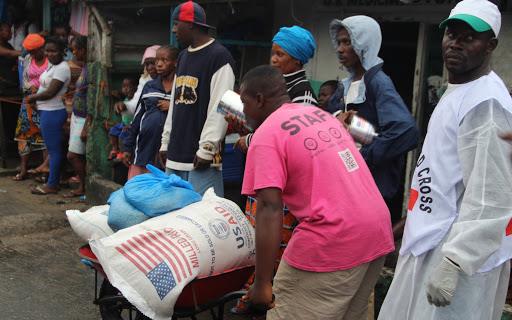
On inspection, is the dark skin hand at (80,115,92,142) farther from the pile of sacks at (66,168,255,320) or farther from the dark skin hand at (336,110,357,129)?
the dark skin hand at (336,110,357,129)

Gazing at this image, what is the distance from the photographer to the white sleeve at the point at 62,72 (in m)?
7.07

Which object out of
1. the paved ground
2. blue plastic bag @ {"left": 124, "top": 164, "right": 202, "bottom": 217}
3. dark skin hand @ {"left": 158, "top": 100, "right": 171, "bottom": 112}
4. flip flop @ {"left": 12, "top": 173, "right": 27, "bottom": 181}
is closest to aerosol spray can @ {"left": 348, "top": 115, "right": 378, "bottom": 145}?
blue plastic bag @ {"left": 124, "top": 164, "right": 202, "bottom": 217}

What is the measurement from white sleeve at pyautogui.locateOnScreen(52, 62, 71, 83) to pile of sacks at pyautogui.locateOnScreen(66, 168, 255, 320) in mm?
4111

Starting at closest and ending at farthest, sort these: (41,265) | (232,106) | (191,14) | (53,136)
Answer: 1. (232,106)
2. (191,14)
3. (41,265)
4. (53,136)

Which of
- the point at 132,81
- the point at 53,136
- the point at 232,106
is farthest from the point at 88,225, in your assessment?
the point at 53,136

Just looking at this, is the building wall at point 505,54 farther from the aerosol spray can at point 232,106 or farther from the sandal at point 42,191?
the sandal at point 42,191

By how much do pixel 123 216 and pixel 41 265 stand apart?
2.39 meters

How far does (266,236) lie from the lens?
8.16 feet

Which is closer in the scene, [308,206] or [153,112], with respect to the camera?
[308,206]

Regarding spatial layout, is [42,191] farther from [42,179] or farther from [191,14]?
[191,14]

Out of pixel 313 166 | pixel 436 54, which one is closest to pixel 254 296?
pixel 313 166

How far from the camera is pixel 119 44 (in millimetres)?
6840

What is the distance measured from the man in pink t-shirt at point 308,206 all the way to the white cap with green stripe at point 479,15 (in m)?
0.68

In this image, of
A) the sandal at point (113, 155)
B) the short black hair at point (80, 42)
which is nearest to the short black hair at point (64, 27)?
the short black hair at point (80, 42)
